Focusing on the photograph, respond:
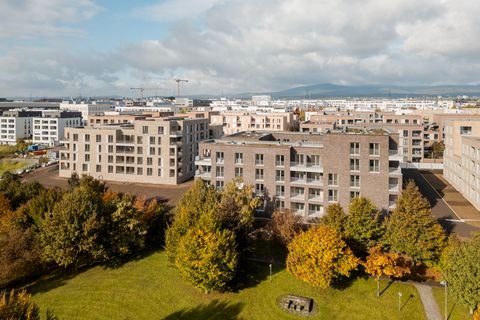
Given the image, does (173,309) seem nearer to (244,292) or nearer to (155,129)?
(244,292)

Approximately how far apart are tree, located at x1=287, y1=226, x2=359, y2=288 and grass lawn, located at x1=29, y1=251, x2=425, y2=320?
2.28m

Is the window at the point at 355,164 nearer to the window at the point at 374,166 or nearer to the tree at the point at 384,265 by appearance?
the window at the point at 374,166

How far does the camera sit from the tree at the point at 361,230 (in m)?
45.5

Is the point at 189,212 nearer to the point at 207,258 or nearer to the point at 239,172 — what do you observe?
the point at 207,258

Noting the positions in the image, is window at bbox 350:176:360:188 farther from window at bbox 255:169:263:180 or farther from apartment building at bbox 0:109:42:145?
apartment building at bbox 0:109:42:145

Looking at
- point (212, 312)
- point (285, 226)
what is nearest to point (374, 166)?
point (285, 226)

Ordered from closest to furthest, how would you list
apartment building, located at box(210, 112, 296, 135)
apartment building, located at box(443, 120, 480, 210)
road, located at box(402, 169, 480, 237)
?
road, located at box(402, 169, 480, 237) → apartment building, located at box(443, 120, 480, 210) → apartment building, located at box(210, 112, 296, 135)

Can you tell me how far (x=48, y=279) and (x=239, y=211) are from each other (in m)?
24.6

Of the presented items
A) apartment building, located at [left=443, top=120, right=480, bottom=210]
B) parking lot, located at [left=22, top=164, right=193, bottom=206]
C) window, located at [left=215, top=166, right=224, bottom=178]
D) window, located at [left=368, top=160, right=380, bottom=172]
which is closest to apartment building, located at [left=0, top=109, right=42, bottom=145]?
parking lot, located at [left=22, top=164, right=193, bottom=206]

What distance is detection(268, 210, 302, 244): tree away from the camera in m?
47.2

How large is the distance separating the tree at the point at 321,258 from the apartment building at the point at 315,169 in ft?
51.8

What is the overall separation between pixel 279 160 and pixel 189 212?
18.3 m

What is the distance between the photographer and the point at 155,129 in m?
86.4

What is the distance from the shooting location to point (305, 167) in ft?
192
